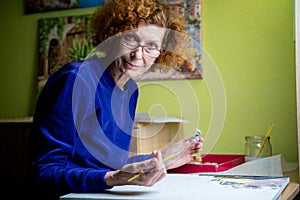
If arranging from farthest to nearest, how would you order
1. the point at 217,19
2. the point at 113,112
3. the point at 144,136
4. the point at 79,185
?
1. the point at 217,19
2. the point at 144,136
3. the point at 113,112
4. the point at 79,185

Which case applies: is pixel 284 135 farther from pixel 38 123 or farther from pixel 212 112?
pixel 38 123

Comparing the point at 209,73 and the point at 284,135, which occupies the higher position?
the point at 209,73

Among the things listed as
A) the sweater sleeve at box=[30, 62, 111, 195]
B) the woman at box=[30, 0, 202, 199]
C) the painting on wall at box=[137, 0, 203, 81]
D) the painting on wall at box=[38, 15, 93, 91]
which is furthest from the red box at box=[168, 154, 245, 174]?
the painting on wall at box=[38, 15, 93, 91]

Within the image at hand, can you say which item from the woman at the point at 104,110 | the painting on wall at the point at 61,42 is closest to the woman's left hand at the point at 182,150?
the woman at the point at 104,110

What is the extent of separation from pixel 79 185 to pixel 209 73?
919 mm

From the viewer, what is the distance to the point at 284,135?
1.62 m

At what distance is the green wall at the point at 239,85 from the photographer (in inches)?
63.5

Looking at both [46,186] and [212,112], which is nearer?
[46,186]

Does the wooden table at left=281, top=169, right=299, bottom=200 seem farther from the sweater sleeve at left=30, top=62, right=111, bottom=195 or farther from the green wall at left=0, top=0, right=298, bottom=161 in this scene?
the sweater sleeve at left=30, top=62, right=111, bottom=195

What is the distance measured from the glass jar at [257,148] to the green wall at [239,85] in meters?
0.10

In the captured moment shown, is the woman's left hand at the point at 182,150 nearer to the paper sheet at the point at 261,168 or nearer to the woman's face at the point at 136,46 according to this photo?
the paper sheet at the point at 261,168

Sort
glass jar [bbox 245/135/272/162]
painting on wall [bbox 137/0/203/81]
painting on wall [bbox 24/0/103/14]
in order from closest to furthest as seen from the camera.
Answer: glass jar [bbox 245/135/272/162], painting on wall [bbox 137/0/203/81], painting on wall [bbox 24/0/103/14]

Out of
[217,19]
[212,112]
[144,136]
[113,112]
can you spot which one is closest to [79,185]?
[113,112]

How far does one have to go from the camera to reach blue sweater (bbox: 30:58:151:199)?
36.9 inches
